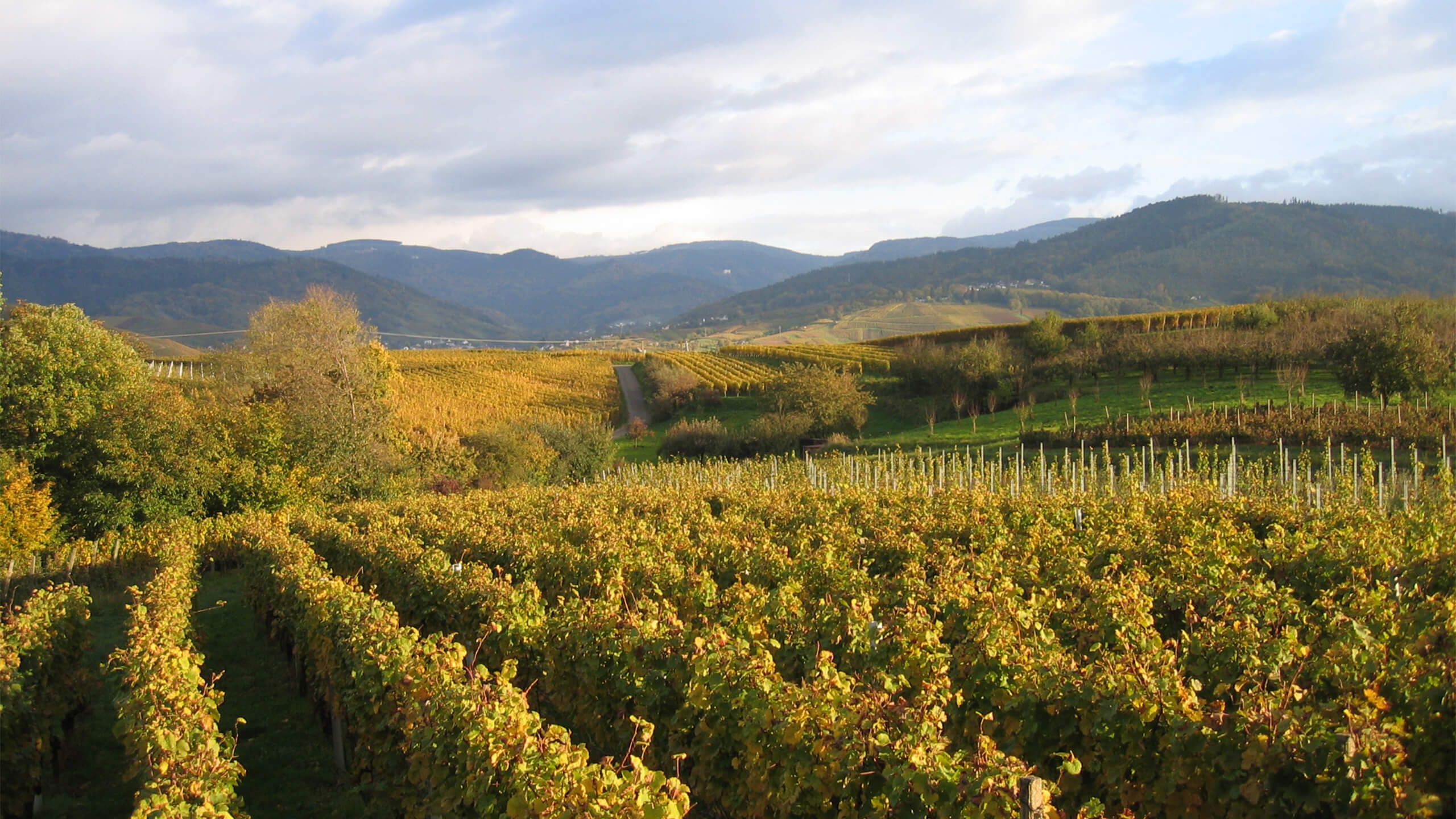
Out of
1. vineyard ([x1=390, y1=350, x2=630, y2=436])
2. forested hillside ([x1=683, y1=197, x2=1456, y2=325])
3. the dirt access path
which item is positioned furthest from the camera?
forested hillside ([x1=683, y1=197, x2=1456, y2=325])

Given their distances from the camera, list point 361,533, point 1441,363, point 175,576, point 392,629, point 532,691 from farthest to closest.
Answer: point 1441,363 < point 361,533 < point 175,576 < point 532,691 < point 392,629

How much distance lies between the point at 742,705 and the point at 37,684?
796 cm

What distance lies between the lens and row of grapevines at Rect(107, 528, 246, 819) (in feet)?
17.6

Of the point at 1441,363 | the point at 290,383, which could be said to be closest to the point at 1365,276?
the point at 1441,363

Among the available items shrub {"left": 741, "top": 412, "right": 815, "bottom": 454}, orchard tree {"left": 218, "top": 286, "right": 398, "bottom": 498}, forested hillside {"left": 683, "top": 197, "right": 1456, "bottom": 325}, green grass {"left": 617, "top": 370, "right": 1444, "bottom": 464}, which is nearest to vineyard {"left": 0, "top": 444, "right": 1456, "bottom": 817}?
orchard tree {"left": 218, "top": 286, "right": 398, "bottom": 498}

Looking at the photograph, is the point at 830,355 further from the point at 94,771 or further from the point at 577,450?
the point at 94,771

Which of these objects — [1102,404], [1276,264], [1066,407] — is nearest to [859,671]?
[1102,404]

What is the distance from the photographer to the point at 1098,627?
7008mm

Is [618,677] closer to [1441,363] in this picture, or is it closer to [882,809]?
[882,809]

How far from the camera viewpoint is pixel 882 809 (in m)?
4.43

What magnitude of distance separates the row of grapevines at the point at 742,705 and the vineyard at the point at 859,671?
0.08 ft

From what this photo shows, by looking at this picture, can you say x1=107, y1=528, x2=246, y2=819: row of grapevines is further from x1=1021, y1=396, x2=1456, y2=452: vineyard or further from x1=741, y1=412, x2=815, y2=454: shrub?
x1=741, y1=412, x2=815, y2=454: shrub

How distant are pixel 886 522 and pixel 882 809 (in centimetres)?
918

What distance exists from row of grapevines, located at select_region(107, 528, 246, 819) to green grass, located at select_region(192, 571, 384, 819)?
1.40 meters
